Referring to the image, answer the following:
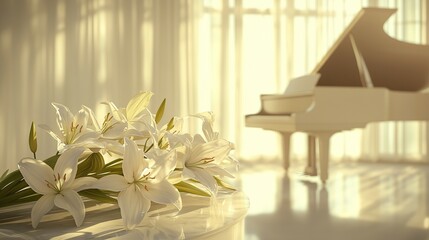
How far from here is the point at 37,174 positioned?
479mm

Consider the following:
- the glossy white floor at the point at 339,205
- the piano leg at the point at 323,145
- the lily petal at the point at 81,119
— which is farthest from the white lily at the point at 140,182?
the piano leg at the point at 323,145

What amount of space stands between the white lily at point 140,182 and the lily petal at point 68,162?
0.03 metres

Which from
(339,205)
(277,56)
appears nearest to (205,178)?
(339,205)

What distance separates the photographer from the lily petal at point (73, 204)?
1.54ft

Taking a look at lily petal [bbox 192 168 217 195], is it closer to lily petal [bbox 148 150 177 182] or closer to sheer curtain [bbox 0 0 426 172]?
lily petal [bbox 148 150 177 182]

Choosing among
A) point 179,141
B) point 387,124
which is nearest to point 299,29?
point 387,124

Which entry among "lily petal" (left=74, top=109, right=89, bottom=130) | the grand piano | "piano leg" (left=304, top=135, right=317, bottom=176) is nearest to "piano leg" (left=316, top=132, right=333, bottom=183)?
the grand piano

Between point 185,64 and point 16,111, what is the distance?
2147 mm

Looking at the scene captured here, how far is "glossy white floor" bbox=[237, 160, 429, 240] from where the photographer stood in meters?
2.18

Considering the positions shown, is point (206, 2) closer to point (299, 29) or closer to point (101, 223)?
point (299, 29)

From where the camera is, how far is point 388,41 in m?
3.90

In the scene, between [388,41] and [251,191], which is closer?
[251,191]

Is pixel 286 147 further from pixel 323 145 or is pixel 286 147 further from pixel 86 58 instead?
pixel 86 58

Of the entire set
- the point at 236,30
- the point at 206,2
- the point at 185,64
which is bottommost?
the point at 185,64
